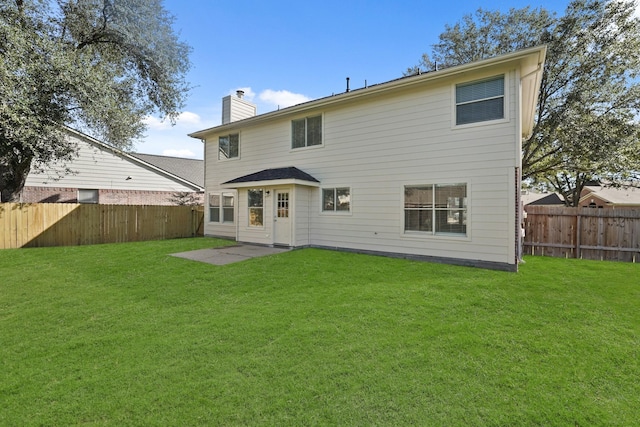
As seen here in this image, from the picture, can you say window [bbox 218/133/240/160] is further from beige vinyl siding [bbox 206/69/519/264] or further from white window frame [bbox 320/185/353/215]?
white window frame [bbox 320/185/353/215]

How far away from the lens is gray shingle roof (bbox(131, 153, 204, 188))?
1936 cm

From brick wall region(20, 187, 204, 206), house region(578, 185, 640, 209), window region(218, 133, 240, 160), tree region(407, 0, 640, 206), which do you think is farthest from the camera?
house region(578, 185, 640, 209)

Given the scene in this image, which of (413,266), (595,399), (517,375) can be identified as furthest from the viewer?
(413,266)

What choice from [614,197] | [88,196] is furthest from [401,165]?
[614,197]

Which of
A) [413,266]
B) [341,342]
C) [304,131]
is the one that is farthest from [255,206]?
[341,342]

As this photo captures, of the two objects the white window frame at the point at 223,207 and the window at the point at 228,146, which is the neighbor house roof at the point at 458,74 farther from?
the white window frame at the point at 223,207

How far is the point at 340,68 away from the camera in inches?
499

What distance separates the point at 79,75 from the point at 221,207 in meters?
6.50

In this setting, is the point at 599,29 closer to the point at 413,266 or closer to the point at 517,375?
the point at 413,266

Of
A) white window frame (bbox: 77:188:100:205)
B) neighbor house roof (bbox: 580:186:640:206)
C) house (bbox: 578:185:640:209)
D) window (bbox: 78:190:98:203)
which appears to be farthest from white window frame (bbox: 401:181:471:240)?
neighbor house roof (bbox: 580:186:640:206)

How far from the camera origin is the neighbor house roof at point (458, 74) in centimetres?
662

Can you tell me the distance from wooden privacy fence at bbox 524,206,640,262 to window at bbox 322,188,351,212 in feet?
19.4

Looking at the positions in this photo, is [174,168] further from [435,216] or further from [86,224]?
[435,216]

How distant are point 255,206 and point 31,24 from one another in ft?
29.5
